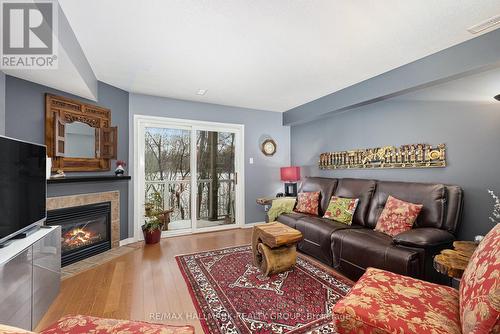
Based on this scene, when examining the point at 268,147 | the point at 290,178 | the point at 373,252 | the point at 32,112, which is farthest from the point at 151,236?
the point at 373,252

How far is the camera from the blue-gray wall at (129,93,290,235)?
162 inches

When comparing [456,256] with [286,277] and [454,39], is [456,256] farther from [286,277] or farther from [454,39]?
[454,39]

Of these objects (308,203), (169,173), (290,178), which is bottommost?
(308,203)

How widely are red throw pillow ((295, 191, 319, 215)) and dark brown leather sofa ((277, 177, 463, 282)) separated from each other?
194 millimetres

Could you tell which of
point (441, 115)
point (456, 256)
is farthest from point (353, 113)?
point (456, 256)

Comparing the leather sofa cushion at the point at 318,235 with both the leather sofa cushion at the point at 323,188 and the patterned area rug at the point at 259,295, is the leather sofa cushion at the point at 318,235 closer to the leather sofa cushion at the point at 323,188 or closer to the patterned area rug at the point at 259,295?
the patterned area rug at the point at 259,295

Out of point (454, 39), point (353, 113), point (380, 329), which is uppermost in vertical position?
point (454, 39)

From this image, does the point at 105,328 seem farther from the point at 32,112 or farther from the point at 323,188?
the point at 323,188

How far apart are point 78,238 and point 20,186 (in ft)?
5.05

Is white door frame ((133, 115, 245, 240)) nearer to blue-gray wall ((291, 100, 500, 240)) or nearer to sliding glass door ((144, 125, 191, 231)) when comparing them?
sliding glass door ((144, 125, 191, 231))

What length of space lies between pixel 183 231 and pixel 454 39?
14.4 ft

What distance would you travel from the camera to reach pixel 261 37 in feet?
7.15

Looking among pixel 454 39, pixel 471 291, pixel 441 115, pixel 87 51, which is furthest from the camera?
pixel 441 115

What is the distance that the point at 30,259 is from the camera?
5.54 ft
